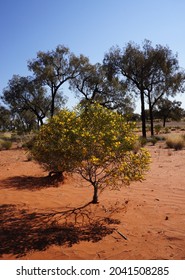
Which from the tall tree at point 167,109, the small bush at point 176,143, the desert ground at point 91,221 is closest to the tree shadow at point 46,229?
the desert ground at point 91,221

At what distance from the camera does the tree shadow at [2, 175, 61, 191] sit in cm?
1004

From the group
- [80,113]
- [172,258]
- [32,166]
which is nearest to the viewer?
[172,258]

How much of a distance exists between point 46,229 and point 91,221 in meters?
1.05

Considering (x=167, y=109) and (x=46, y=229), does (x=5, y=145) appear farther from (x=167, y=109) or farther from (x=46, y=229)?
(x=167, y=109)

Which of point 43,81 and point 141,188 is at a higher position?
point 43,81

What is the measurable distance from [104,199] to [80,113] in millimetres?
2770

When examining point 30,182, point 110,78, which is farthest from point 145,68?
point 30,182

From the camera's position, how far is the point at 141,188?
30.7 feet

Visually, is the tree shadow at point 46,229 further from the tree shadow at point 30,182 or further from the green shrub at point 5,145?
the green shrub at point 5,145

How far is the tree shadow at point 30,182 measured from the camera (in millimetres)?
10044

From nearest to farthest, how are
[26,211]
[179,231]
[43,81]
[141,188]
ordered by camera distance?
[179,231], [26,211], [141,188], [43,81]

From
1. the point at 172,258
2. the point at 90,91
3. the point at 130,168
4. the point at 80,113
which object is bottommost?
the point at 172,258
